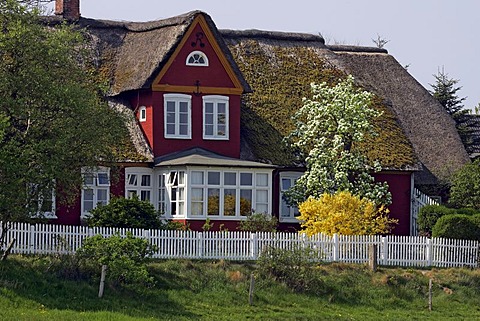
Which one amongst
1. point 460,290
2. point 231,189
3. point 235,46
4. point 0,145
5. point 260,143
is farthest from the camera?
point 235,46

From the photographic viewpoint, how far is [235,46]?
1978 inches

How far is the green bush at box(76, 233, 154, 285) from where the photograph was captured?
3325 cm

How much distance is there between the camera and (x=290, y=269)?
36.0m

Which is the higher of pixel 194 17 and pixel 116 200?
pixel 194 17

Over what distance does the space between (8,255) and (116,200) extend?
531cm

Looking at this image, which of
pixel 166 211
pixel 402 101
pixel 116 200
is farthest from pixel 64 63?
pixel 402 101

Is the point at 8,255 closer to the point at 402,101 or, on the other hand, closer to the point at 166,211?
the point at 166,211

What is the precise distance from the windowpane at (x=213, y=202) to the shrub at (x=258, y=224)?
3.56 ft

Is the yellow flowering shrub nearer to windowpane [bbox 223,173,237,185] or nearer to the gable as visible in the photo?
windowpane [bbox 223,173,237,185]

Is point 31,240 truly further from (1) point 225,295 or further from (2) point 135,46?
(2) point 135,46

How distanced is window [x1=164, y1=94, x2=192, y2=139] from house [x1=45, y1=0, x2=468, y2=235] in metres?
0.04

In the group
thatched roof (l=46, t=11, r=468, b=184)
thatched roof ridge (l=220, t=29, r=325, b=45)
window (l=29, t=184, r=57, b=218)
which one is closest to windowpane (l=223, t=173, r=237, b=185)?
thatched roof (l=46, t=11, r=468, b=184)

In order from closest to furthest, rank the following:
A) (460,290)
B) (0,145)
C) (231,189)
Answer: (0,145) → (460,290) → (231,189)

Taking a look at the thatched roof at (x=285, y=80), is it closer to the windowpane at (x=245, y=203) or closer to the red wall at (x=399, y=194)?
the red wall at (x=399, y=194)
